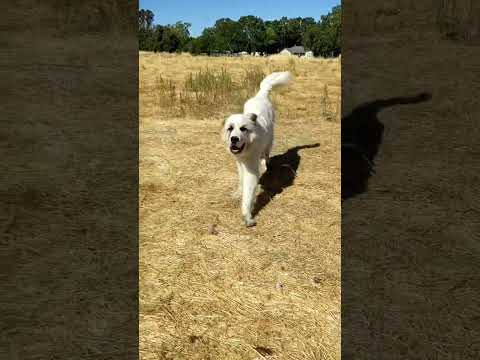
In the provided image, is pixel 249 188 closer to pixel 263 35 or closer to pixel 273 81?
pixel 273 81

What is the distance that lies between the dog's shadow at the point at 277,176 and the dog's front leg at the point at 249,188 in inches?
8.7

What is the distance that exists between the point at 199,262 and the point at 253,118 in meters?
1.29

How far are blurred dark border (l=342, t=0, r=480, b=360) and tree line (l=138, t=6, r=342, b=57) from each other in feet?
153

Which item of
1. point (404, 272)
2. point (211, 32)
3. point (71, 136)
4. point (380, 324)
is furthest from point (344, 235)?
point (211, 32)

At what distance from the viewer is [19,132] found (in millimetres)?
5578

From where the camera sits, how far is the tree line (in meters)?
57.7

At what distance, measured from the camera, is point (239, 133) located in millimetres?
3754

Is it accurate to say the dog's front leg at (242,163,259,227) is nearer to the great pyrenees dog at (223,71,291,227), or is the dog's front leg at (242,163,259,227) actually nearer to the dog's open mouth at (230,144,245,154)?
the great pyrenees dog at (223,71,291,227)

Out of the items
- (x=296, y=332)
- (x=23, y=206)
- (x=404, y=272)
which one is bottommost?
(x=296, y=332)

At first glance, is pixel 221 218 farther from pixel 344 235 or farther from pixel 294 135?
pixel 294 135

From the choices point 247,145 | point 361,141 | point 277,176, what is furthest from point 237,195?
Result: point 361,141

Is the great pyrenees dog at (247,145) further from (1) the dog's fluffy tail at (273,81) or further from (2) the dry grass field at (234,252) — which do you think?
(1) the dog's fluffy tail at (273,81)

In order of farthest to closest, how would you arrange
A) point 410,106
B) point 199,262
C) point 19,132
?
1. point 410,106
2. point 19,132
3. point 199,262

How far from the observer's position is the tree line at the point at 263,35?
57.7 m
